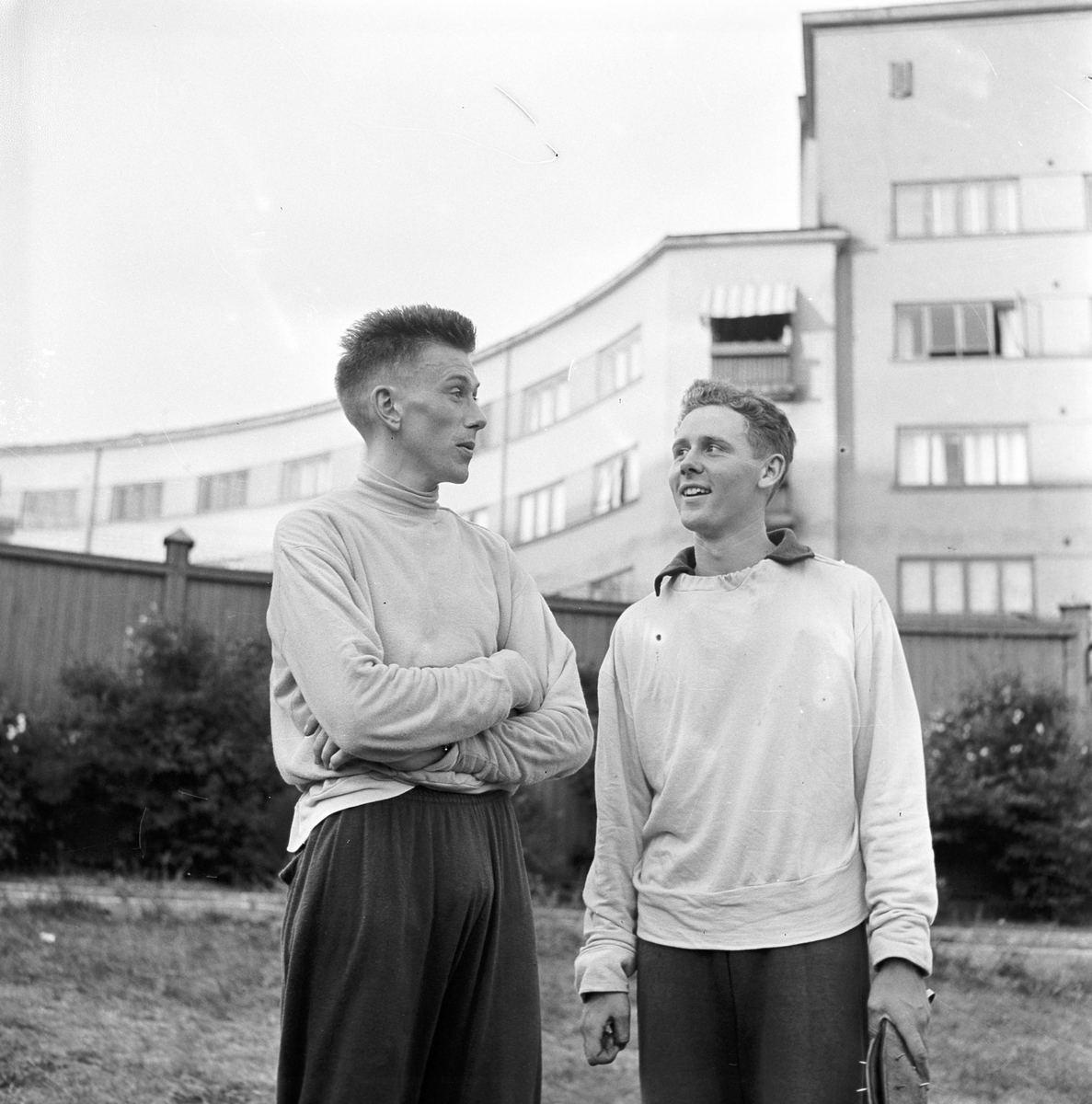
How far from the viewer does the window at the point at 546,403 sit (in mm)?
18203

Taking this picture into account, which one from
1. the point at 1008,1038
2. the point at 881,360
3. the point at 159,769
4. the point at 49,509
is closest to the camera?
the point at 1008,1038

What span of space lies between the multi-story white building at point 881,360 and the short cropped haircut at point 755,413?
16637mm

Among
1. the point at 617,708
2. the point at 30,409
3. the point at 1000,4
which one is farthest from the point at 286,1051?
the point at 1000,4

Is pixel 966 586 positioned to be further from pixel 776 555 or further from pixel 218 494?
pixel 776 555

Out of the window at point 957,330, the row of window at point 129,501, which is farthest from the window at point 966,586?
the row of window at point 129,501

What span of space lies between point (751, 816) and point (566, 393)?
55.8ft

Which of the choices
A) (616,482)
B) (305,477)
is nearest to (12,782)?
(305,477)

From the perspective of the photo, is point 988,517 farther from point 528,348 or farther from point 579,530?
point 528,348

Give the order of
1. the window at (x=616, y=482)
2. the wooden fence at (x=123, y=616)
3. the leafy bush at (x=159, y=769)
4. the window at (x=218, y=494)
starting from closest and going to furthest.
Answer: the leafy bush at (x=159, y=769) < the wooden fence at (x=123, y=616) < the window at (x=616, y=482) < the window at (x=218, y=494)

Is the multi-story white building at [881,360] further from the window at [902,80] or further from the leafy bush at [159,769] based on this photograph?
the leafy bush at [159,769]

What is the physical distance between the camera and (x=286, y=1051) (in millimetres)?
1559

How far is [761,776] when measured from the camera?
5.65 feet

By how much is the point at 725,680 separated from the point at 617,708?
0.64 ft

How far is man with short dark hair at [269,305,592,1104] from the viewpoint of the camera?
5.03ft
